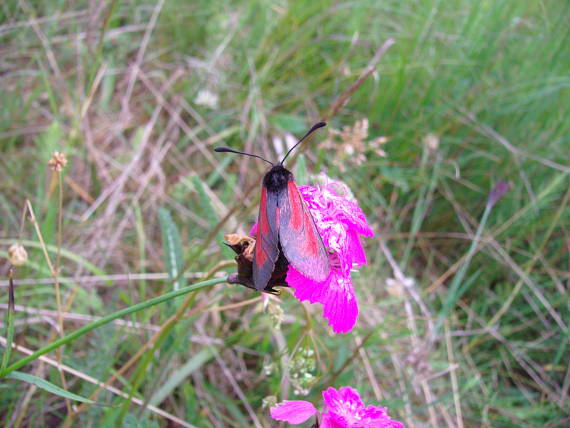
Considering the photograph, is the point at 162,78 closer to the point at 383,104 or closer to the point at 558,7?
the point at 383,104

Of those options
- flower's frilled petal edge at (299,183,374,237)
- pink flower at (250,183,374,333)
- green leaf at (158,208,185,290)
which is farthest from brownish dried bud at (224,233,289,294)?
green leaf at (158,208,185,290)

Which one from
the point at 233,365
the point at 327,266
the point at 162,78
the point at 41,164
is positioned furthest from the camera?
the point at 162,78

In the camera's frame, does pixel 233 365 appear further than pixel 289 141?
No

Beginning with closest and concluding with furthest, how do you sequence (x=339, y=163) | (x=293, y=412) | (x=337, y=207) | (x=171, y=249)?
(x=293, y=412), (x=337, y=207), (x=171, y=249), (x=339, y=163)

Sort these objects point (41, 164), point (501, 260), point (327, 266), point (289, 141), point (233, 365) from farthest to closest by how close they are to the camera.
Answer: point (289, 141) → point (501, 260) → point (41, 164) → point (233, 365) → point (327, 266)

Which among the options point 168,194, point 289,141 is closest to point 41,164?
point 168,194

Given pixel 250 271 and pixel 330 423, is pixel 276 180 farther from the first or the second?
pixel 330 423

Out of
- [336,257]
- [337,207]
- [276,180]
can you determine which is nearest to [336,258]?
[336,257]

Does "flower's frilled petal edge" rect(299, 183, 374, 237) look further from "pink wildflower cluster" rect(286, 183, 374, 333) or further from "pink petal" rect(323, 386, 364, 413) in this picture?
"pink petal" rect(323, 386, 364, 413)
